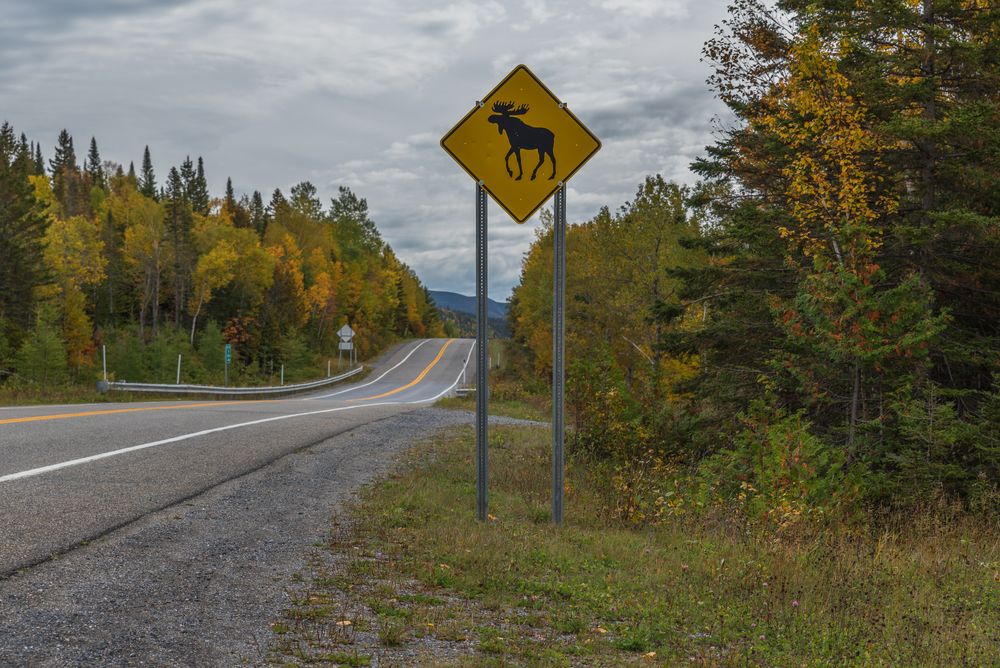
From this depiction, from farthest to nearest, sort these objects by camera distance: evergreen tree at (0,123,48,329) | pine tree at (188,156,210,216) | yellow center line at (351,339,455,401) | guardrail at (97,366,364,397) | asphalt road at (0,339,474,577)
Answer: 1. pine tree at (188,156,210,216)
2. evergreen tree at (0,123,48,329)
3. yellow center line at (351,339,455,401)
4. guardrail at (97,366,364,397)
5. asphalt road at (0,339,474,577)

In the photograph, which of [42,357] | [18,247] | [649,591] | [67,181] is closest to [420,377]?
[42,357]

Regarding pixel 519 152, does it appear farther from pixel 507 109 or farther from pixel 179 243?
pixel 179 243

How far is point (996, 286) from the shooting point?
11312mm

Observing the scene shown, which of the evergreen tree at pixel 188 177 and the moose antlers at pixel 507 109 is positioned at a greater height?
the evergreen tree at pixel 188 177

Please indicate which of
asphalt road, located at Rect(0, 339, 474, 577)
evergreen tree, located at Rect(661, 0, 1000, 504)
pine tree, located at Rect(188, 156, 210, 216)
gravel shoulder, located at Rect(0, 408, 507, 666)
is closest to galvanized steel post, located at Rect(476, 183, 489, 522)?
gravel shoulder, located at Rect(0, 408, 507, 666)

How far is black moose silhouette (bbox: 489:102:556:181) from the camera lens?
21.8ft

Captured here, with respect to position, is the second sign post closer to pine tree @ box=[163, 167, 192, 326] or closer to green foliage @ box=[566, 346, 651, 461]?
green foliage @ box=[566, 346, 651, 461]

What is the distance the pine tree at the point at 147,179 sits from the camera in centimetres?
10012

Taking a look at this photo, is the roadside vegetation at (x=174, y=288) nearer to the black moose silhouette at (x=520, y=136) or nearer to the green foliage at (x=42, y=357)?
the green foliage at (x=42, y=357)

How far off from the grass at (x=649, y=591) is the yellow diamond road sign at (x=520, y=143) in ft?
10.2

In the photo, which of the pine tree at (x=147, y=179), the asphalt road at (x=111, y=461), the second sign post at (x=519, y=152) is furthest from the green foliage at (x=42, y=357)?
the pine tree at (x=147, y=179)

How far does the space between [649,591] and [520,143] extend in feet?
13.6

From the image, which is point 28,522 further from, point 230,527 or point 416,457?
point 416,457

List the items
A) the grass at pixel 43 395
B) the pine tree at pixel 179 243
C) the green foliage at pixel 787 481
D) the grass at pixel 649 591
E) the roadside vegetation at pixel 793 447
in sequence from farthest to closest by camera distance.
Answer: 1. the pine tree at pixel 179 243
2. the grass at pixel 43 395
3. the green foliage at pixel 787 481
4. the roadside vegetation at pixel 793 447
5. the grass at pixel 649 591
